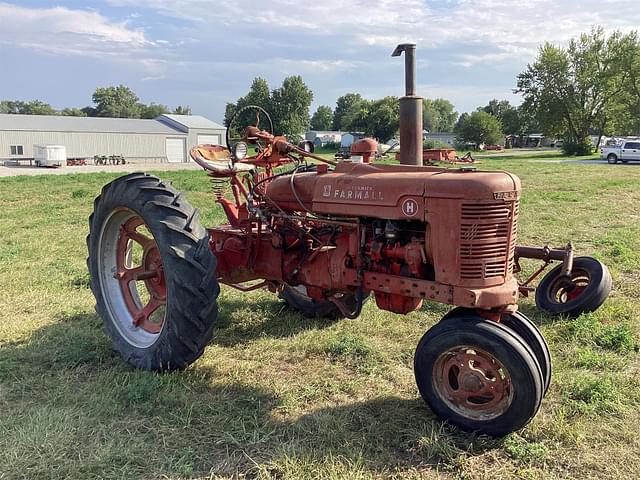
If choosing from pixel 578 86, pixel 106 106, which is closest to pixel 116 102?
pixel 106 106

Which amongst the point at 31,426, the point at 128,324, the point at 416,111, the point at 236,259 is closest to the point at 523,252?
the point at 416,111

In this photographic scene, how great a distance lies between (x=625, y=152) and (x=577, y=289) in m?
30.5

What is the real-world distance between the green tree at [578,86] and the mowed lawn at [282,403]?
45.4 m

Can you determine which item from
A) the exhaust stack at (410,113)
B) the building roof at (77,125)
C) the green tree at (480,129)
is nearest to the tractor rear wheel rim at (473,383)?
the exhaust stack at (410,113)

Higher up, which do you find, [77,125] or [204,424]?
[77,125]

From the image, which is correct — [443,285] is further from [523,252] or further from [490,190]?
[523,252]

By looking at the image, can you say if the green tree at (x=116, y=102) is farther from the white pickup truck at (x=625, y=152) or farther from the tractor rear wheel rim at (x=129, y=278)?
the tractor rear wheel rim at (x=129, y=278)

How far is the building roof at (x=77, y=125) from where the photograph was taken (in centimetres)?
4316

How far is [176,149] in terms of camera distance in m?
49.9

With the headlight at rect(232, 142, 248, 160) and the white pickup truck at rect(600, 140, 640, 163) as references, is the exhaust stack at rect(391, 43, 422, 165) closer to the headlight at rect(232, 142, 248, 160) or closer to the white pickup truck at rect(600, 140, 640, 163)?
the headlight at rect(232, 142, 248, 160)

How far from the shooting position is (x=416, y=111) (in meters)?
3.60

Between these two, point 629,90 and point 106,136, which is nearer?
point 106,136

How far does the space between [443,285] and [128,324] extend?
248cm

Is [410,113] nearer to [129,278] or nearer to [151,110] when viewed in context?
[129,278]
